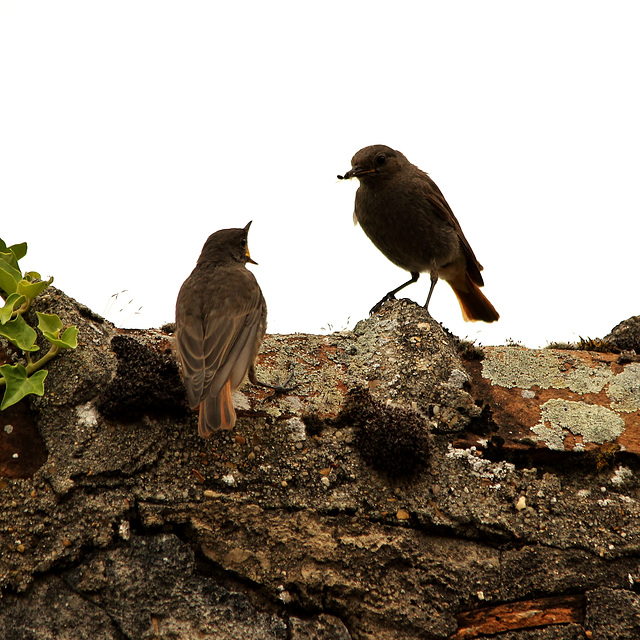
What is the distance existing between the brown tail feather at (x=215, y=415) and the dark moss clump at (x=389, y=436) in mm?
710

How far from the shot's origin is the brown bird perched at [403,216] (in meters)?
7.79

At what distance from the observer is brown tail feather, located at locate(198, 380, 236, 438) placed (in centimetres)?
434

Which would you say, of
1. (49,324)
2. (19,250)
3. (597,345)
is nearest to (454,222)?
(597,345)

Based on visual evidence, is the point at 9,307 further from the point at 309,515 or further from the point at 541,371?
the point at 541,371

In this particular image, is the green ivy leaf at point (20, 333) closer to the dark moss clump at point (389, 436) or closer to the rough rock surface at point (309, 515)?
the rough rock surface at point (309, 515)

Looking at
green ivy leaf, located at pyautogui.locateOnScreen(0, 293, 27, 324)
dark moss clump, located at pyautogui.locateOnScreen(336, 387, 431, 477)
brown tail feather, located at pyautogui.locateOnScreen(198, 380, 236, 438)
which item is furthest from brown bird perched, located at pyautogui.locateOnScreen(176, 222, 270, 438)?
green ivy leaf, located at pyautogui.locateOnScreen(0, 293, 27, 324)

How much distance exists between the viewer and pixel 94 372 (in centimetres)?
476

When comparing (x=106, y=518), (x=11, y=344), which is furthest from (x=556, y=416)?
(x=11, y=344)

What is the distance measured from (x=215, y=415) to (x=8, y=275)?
5.51 ft

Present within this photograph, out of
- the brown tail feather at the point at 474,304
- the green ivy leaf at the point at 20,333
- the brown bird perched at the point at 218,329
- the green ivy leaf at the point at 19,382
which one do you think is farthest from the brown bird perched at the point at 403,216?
the green ivy leaf at the point at 19,382

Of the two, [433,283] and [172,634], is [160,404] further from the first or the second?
[433,283]

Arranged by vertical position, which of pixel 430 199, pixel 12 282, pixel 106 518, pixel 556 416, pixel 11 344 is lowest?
pixel 106 518

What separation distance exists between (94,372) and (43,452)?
610 millimetres

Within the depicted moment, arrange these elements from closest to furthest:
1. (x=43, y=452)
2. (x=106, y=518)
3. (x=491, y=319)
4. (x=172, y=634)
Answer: (x=172, y=634), (x=106, y=518), (x=43, y=452), (x=491, y=319)
